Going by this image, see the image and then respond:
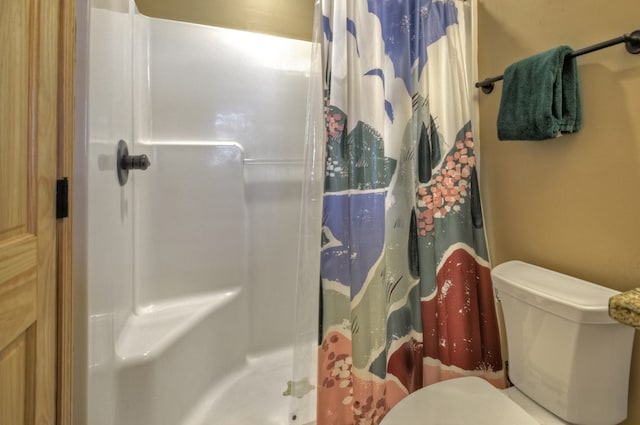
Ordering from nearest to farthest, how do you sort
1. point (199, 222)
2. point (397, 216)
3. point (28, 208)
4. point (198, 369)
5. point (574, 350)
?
point (28, 208), point (574, 350), point (397, 216), point (198, 369), point (199, 222)

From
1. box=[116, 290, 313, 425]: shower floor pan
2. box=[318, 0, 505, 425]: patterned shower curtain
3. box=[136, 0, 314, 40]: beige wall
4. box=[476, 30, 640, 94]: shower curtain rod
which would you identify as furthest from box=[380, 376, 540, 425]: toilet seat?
box=[136, 0, 314, 40]: beige wall

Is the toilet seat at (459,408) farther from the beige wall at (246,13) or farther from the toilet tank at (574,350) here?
the beige wall at (246,13)

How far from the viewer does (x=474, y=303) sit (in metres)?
1.39

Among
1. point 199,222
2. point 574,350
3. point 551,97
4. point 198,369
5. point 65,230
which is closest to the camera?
point 65,230

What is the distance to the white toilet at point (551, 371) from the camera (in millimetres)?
923

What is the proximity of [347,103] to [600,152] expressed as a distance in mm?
836

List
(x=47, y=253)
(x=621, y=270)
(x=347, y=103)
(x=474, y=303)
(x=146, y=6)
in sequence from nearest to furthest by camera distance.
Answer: (x=47, y=253) → (x=621, y=270) → (x=347, y=103) → (x=474, y=303) → (x=146, y=6)

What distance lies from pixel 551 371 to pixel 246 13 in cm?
214

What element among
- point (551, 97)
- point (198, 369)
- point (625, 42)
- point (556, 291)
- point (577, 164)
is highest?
point (625, 42)

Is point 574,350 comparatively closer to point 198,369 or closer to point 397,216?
point 397,216

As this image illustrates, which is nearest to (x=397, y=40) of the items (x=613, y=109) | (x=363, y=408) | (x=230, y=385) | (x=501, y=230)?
(x=613, y=109)

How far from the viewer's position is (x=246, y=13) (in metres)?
1.86

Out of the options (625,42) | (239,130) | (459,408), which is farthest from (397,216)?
(239,130)

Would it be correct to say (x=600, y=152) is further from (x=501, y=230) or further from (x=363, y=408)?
(x=363, y=408)
